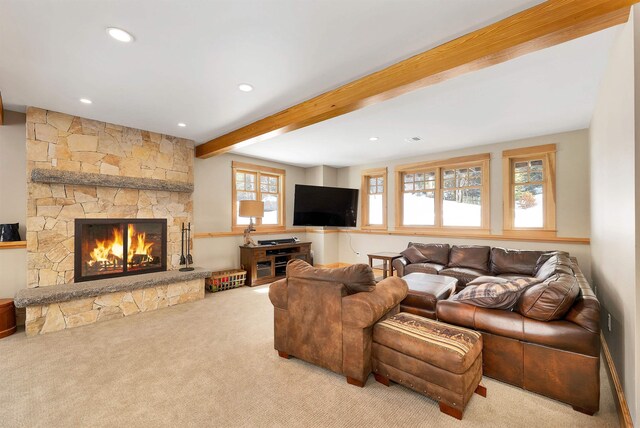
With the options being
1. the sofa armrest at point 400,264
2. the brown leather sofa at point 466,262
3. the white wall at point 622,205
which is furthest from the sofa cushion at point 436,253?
the white wall at point 622,205

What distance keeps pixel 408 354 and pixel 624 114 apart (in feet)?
→ 6.84

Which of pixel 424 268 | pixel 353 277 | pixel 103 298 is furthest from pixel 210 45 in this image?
pixel 424 268

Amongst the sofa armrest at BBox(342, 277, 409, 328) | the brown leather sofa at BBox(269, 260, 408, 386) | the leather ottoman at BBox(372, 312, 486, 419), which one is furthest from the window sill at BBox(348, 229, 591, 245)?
the sofa armrest at BBox(342, 277, 409, 328)

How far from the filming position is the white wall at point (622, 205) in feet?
5.46

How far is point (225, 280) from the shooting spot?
5.17 m

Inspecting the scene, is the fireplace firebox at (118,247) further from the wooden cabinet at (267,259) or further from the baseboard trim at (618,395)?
the baseboard trim at (618,395)

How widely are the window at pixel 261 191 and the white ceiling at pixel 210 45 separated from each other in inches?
106

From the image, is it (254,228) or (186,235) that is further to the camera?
(254,228)

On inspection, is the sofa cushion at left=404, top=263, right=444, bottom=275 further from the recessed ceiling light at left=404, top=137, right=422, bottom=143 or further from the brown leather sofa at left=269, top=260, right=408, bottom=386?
the brown leather sofa at left=269, top=260, right=408, bottom=386

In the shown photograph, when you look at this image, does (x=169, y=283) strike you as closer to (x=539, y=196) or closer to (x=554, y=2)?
(x=554, y=2)


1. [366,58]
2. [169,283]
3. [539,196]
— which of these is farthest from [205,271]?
[539,196]

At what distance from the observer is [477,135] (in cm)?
456

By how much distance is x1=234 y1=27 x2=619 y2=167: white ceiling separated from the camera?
8.20 ft

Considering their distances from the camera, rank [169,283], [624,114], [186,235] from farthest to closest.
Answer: [186,235], [169,283], [624,114]
